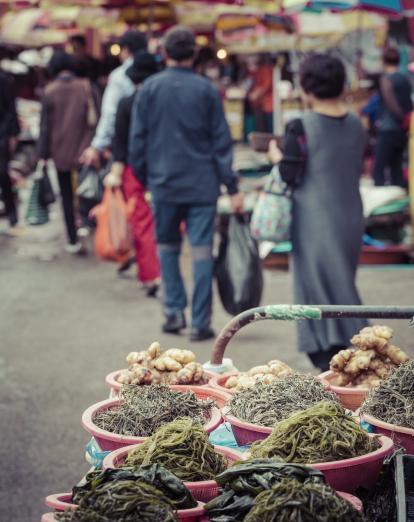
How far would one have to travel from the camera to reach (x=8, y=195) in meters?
12.9

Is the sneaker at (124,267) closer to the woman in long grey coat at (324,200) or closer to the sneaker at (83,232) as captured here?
the sneaker at (83,232)

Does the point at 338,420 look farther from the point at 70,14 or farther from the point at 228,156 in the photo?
the point at 70,14

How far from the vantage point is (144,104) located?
23.0ft

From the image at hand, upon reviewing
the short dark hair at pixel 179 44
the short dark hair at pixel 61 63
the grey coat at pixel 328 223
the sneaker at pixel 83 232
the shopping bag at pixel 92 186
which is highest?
the short dark hair at pixel 179 44

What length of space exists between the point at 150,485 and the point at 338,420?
574mm

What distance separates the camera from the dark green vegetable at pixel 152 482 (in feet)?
7.16

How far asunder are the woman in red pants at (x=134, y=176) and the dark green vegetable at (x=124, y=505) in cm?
586

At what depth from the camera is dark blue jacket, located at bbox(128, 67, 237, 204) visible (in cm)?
697

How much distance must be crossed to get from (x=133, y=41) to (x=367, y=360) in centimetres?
582

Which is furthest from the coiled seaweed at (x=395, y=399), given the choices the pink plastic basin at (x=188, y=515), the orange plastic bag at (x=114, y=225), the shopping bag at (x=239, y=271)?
the orange plastic bag at (x=114, y=225)

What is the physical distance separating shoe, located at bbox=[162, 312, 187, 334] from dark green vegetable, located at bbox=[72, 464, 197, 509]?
5.38 m

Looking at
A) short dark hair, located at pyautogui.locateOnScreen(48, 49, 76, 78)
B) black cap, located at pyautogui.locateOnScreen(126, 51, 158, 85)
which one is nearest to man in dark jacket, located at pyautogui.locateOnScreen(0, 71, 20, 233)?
short dark hair, located at pyautogui.locateOnScreen(48, 49, 76, 78)

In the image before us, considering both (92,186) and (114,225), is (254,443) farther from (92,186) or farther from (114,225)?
(92,186)

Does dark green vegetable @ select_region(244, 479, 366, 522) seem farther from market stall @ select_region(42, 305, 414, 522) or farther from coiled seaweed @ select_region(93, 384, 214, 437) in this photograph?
coiled seaweed @ select_region(93, 384, 214, 437)
